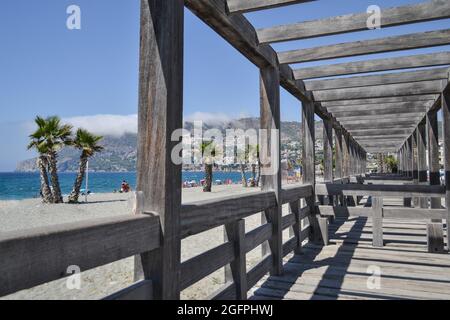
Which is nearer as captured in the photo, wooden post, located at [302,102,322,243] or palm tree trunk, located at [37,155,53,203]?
wooden post, located at [302,102,322,243]

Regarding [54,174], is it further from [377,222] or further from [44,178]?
[377,222]

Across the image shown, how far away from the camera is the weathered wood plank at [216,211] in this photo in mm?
2289

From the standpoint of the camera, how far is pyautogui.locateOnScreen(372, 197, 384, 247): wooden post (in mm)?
5707

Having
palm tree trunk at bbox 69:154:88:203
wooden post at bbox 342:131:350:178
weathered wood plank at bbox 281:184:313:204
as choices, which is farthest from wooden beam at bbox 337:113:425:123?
palm tree trunk at bbox 69:154:88:203

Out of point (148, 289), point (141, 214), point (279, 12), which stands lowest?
point (148, 289)

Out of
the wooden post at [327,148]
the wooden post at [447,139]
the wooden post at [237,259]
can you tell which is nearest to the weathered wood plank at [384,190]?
the wooden post at [447,139]

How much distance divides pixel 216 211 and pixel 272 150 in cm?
184

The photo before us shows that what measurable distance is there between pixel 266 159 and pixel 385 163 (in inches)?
1512

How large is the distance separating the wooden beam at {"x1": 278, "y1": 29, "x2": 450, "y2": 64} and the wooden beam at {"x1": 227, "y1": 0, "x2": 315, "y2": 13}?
5.45 feet

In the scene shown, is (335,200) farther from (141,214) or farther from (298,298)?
(141,214)

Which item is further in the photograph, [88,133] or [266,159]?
[88,133]

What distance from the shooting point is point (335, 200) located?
9656 millimetres

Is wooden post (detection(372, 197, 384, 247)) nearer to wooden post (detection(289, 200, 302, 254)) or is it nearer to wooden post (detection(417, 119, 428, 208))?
wooden post (detection(289, 200, 302, 254))
